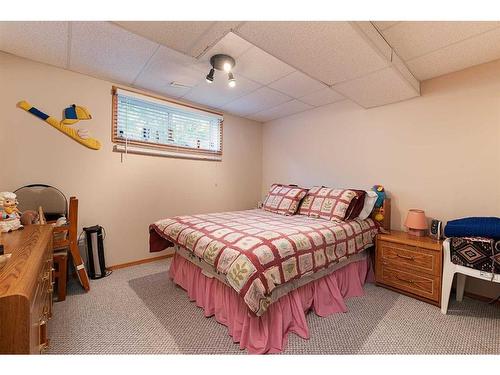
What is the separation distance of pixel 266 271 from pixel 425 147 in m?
2.33

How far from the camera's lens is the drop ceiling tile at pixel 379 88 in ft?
6.72

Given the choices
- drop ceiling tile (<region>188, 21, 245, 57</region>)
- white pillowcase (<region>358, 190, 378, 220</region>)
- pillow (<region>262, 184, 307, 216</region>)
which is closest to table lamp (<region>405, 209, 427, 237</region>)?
white pillowcase (<region>358, 190, 378, 220</region>)

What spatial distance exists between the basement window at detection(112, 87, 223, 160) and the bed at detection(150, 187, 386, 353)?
125 cm

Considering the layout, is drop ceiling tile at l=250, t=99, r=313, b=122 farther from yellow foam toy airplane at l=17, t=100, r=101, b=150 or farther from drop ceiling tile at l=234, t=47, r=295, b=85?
yellow foam toy airplane at l=17, t=100, r=101, b=150

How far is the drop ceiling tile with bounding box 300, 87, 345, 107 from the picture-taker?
286 centimetres

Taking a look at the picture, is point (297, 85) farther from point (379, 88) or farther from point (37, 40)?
point (37, 40)

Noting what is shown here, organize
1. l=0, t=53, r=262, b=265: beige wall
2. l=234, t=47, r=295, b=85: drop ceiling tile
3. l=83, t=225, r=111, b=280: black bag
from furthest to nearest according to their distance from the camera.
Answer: l=83, t=225, r=111, b=280: black bag < l=0, t=53, r=262, b=265: beige wall < l=234, t=47, r=295, b=85: drop ceiling tile

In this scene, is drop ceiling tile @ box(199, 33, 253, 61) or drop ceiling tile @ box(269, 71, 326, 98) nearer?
drop ceiling tile @ box(199, 33, 253, 61)

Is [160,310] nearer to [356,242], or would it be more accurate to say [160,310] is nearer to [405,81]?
[356,242]

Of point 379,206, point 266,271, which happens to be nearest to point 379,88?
point 379,206

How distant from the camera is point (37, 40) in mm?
1869
